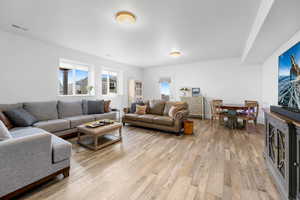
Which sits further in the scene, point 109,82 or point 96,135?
point 109,82

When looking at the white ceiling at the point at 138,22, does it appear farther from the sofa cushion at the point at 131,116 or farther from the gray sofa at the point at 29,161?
the sofa cushion at the point at 131,116

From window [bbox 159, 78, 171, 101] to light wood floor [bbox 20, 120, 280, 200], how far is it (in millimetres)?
4100

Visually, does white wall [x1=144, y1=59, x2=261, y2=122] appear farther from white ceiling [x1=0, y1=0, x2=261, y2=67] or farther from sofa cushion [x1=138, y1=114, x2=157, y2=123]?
sofa cushion [x1=138, y1=114, x2=157, y2=123]

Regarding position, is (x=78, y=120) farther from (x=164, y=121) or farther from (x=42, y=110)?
(x=164, y=121)

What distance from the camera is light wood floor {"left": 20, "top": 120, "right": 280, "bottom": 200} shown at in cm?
148

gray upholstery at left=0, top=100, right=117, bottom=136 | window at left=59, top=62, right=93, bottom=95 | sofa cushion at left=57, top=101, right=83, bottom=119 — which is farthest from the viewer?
window at left=59, top=62, right=93, bottom=95

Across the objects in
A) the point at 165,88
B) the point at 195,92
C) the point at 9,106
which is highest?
the point at 165,88

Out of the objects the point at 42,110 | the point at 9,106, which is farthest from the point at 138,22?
the point at 9,106

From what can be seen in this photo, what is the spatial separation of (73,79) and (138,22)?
3.27m

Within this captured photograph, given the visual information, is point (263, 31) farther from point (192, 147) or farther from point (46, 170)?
point (46, 170)

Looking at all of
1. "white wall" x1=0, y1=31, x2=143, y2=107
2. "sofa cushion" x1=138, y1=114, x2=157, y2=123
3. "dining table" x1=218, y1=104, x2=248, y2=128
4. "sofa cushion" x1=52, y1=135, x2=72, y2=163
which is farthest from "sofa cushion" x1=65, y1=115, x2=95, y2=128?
"dining table" x1=218, y1=104, x2=248, y2=128

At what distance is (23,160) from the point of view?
1396 millimetres

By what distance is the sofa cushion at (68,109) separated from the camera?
11.8 ft

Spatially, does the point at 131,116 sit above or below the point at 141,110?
below
